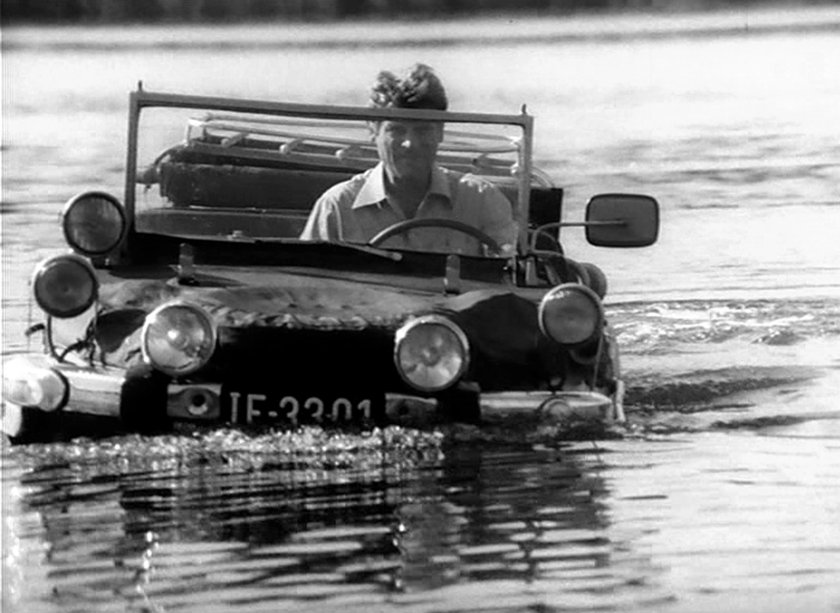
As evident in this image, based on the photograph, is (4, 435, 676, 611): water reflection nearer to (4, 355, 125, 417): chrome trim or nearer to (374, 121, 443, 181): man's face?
(4, 355, 125, 417): chrome trim

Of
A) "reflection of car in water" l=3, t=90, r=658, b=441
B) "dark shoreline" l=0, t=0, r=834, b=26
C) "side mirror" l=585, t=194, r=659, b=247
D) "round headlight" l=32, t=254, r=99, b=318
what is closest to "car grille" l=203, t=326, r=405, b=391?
"reflection of car in water" l=3, t=90, r=658, b=441

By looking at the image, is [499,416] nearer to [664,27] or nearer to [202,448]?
[202,448]

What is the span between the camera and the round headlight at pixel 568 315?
9.09 m

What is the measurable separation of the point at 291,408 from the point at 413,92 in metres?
1.37

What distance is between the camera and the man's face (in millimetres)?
9695

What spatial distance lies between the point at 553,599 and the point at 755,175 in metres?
15.0

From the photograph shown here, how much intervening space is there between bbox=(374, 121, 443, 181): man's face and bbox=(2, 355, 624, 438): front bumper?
0.95m

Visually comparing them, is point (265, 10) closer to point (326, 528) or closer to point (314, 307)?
point (314, 307)

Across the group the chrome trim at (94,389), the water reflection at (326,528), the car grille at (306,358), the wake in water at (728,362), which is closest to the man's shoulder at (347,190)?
the car grille at (306,358)

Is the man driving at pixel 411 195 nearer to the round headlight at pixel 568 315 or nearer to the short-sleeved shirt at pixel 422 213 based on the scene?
the short-sleeved shirt at pixel 422 213

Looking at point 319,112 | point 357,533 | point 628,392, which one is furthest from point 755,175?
point 357,533

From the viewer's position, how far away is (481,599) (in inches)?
286

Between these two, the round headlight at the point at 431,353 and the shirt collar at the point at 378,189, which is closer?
the round headlight at the point at 431,353

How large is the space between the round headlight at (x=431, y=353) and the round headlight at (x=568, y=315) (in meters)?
0.32
